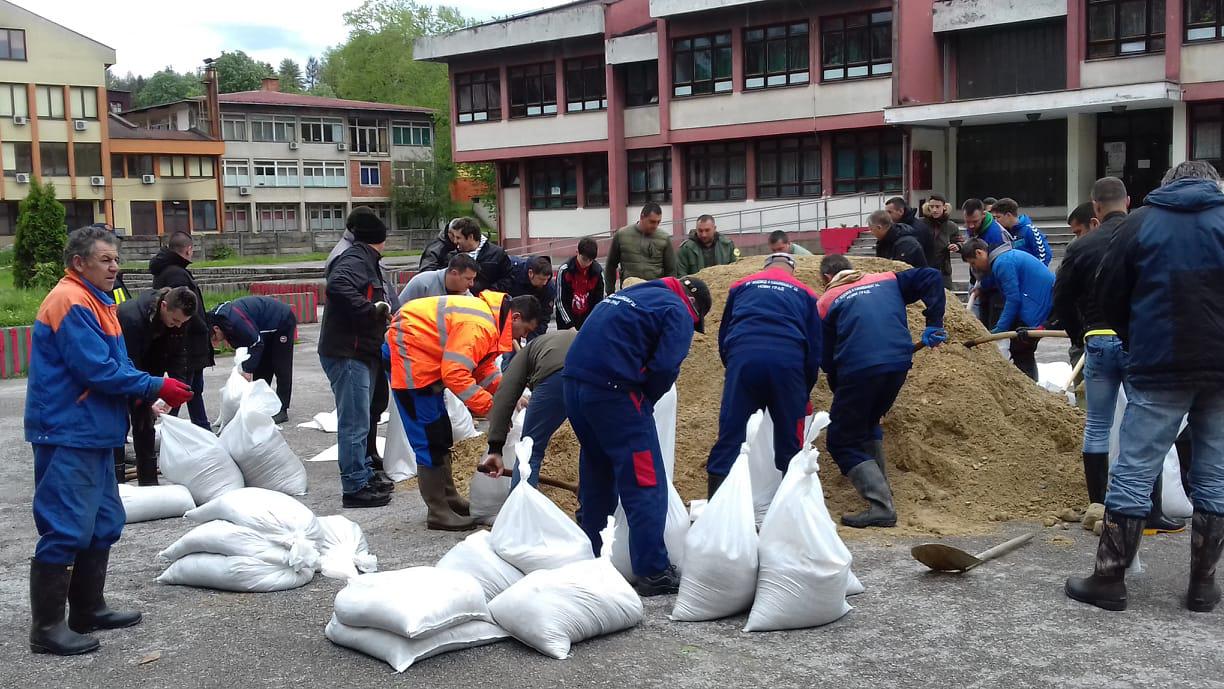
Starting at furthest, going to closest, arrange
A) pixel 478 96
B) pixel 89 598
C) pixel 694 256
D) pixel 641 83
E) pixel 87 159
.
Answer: pixel 87 159
pixel 478 96
pixel 641 83
pixel 694 256
pixel 89 598

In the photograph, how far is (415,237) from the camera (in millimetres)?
49938

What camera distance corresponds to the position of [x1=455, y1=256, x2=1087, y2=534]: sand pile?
6.30 m

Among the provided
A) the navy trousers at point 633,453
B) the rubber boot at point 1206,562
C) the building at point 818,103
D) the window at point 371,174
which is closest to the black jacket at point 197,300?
the navy trousers at point 633,453

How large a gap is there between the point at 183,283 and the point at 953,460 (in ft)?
18.3

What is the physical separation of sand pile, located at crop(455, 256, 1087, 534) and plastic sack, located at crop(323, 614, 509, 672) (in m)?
2.16

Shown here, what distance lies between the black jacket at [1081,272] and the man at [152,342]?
5188mm

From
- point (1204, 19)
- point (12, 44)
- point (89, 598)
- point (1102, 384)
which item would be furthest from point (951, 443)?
point (12, 44)

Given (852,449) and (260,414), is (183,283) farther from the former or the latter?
(852,449)

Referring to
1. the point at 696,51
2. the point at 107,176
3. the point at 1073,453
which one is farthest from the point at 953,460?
the point at 107,176

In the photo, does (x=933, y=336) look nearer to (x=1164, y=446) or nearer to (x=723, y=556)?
(x=1164, y=446)

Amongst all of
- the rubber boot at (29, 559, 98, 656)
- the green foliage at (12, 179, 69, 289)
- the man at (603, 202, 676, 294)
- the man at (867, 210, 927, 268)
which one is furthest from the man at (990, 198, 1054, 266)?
the green foliage at (12, 179, 69, 289)

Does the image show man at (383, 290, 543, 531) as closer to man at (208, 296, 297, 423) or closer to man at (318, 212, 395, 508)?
man at (318, 212, 395, 508)

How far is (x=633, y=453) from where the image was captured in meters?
4.95

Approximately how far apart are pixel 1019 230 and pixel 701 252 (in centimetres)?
282
